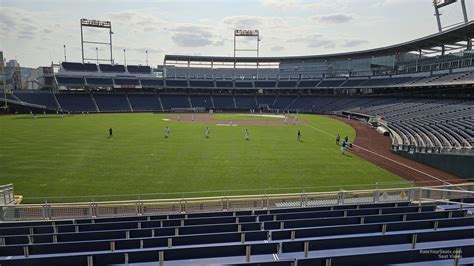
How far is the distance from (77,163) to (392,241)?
2229 centimetres

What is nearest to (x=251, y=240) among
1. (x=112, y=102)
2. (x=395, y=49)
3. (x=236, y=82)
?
(x=395, y=49)

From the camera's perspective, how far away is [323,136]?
3725 cm

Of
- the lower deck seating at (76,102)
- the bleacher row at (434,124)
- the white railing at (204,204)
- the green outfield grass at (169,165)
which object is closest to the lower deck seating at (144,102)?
the lower deck seating at (76,102)

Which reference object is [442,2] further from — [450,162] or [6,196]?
[6,196]

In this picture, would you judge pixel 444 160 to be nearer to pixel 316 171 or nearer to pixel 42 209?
pixel 316 171

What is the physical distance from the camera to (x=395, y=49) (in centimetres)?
6166

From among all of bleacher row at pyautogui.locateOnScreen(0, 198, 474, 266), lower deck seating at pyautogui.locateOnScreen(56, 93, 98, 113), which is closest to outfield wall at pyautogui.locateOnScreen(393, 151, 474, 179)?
bleacher row at pyautogui.locateOnScreen(0, 198, 474, 266)

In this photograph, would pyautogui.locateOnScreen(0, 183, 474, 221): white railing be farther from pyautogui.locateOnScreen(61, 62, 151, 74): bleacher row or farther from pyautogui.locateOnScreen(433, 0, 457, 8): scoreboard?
pyautogui.locateOnScreen(61, 62, 151, 74): bleacher row

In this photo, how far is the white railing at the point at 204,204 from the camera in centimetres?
1093

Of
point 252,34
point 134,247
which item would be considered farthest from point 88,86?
point 134,247

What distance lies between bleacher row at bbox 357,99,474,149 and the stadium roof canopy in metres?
10.0

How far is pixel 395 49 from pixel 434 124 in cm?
3605

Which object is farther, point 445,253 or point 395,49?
point 395,49

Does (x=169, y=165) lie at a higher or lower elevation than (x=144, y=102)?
lower
